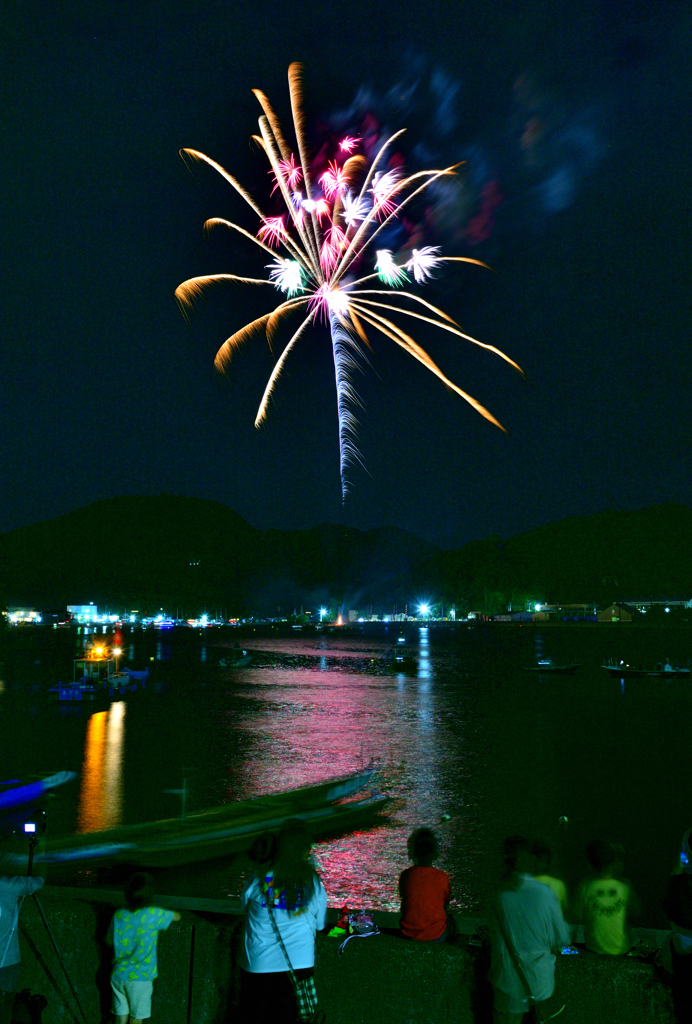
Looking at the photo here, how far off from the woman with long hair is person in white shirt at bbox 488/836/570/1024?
1.14 m

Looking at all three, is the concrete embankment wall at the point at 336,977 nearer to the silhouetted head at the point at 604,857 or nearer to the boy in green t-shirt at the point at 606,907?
the boy in green t-shirt at the point at 606,907

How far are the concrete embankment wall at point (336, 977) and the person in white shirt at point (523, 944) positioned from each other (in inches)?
11.7

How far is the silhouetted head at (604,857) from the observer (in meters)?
5.78

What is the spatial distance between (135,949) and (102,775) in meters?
40.8

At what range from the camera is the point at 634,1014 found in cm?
497

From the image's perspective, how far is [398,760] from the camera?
46.0 meters

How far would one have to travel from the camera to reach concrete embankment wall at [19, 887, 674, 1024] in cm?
502

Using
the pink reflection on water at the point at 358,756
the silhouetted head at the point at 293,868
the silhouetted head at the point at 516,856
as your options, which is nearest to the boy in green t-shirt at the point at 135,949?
the silhouetted head at the point at 293,868

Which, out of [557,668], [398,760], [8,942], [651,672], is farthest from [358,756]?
[557,668]

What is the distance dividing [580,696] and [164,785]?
63.4 metres


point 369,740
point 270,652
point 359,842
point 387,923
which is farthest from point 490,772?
point 270,652

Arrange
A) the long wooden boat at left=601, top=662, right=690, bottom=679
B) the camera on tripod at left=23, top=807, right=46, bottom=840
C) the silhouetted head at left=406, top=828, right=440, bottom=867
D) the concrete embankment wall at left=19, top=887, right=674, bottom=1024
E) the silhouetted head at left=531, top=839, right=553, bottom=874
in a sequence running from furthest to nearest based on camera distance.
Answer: the long wooden boat at left=601, top=662, right=690, bottom=679
the silhouetted head at left=531, top=839, right=553, bottom=874
the camera on tripod at left=23, top=807, right=46, bottom=840
the silhouetted head at left=406, top=828, right=440, bottom=867
the concrete embankment wall at left=19, top=887, right=674, bottom=1024

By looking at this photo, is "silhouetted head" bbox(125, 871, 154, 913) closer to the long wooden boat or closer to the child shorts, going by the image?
the child shorts

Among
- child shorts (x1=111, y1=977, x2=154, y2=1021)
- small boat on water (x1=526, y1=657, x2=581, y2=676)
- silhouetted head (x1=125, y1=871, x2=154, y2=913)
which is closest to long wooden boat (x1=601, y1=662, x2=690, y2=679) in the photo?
small boat on water (x1=526, y1=657, x2=581, y2=676)
